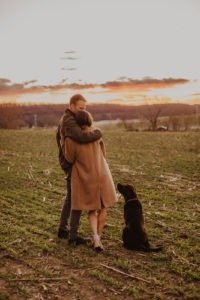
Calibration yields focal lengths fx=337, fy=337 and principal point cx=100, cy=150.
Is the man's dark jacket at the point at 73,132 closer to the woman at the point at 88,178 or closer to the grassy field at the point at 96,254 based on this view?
the woman at the point at 88,178

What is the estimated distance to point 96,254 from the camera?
5203 mm

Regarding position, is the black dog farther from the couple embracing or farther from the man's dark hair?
the man's dark hair

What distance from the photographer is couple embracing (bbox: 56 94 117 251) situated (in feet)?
16.8

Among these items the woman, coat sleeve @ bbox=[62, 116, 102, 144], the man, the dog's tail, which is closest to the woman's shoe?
the woman

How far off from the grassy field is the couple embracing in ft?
1.82

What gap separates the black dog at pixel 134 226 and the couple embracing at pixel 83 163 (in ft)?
0.92

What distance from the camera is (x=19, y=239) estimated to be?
5.73 meters

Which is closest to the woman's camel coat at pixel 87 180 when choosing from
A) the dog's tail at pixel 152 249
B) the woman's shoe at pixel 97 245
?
the woman's shoe at pixel 97 245

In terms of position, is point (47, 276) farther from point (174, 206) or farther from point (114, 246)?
point (174, 206)

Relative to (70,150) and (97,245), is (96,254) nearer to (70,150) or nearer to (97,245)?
(97,245)

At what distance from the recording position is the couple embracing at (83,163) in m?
5.13

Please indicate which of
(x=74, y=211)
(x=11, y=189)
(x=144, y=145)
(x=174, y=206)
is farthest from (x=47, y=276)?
(x=144, y=145)

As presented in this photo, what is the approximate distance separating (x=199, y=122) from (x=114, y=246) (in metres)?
37.5

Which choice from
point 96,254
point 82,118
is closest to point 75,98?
point 82,118
